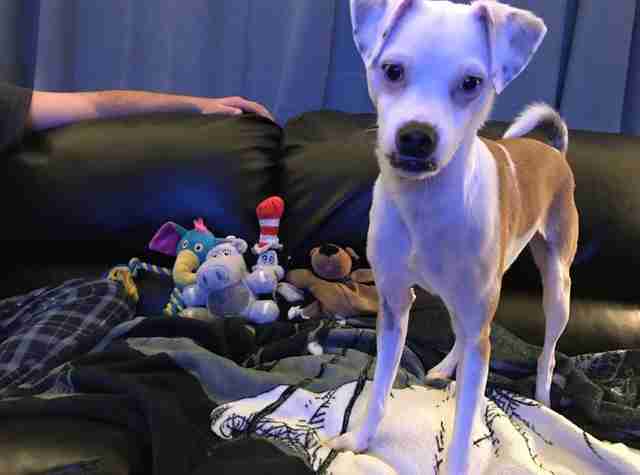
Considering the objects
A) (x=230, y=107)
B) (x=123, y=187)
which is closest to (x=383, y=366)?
(x=123, y=187)

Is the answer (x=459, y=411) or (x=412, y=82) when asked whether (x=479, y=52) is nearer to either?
(x=412, y=82)

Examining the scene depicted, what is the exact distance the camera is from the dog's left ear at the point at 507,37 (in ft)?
2.69

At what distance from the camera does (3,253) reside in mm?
1665

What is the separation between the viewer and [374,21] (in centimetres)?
86

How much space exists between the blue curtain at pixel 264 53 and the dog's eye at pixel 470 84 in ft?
4.14

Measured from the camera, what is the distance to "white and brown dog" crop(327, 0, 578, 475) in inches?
30.6

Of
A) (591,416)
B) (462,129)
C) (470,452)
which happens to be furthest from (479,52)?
(591,416)

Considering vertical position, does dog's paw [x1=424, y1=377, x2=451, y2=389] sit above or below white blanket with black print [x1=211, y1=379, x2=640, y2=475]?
below

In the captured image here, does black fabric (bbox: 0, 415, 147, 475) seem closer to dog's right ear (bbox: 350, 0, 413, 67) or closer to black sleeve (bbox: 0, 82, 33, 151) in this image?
dog's right ear (bbox: 350, 0, 413, 67)

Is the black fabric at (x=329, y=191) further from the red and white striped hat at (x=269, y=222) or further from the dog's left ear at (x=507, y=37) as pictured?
the dog's left ear at (x=507, y=37)

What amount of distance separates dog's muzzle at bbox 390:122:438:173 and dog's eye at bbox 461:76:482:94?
9 cm

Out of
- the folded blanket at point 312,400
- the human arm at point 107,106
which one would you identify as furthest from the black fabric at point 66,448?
the human arm at point 107,106

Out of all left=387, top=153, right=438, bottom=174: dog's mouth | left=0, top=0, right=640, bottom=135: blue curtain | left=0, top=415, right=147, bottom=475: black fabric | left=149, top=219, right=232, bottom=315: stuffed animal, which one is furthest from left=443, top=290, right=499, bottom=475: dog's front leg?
left=0, top=0, right=640, bottom=135: blue curtain

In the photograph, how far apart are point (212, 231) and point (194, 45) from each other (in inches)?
30.8
